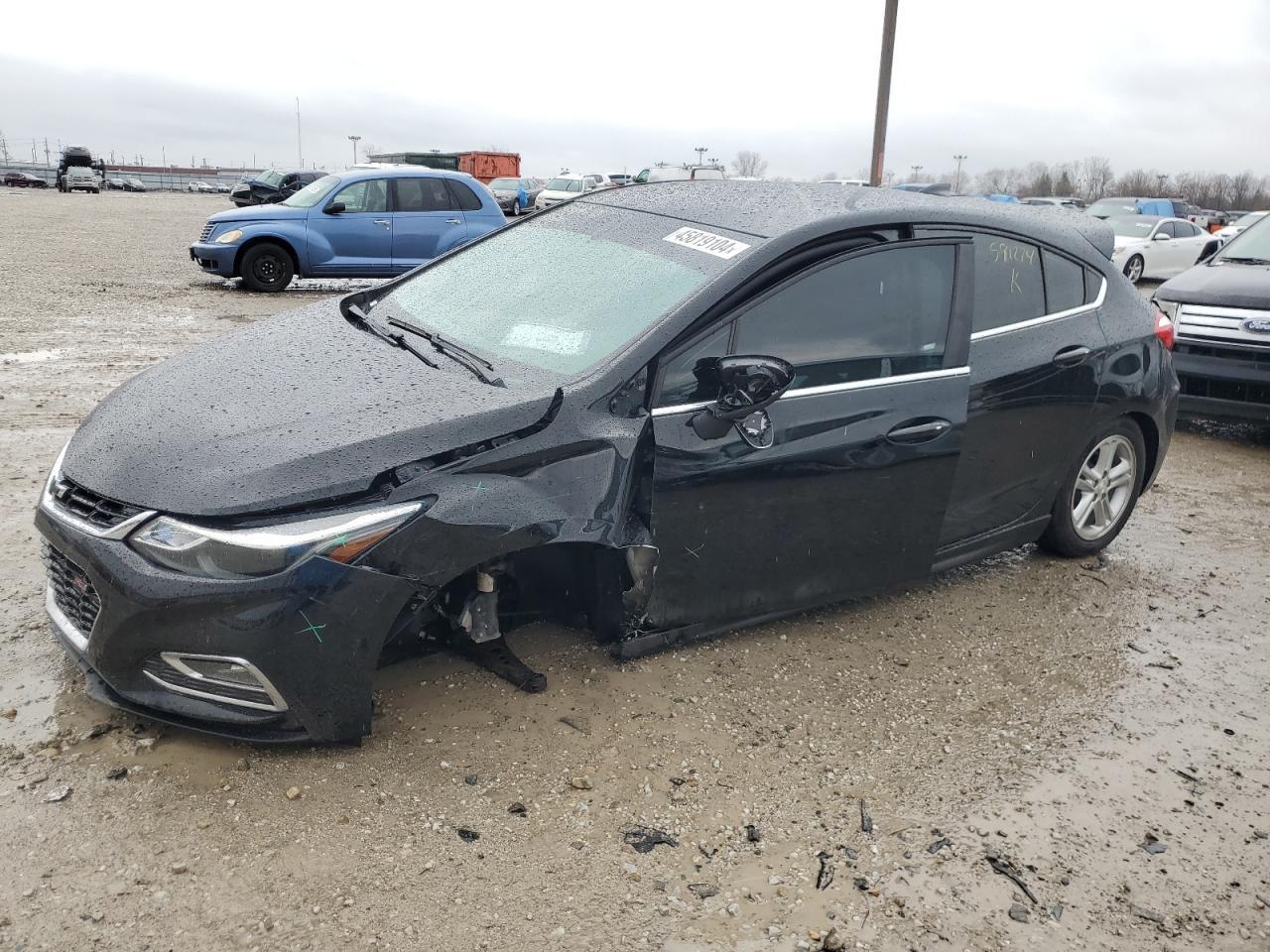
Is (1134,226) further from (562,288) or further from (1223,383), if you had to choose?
(562,288)

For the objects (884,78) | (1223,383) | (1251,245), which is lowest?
(1223,383)

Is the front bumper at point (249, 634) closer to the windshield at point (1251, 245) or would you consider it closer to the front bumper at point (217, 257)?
the windshield at point (1251, 245)

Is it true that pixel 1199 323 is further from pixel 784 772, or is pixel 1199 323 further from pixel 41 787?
pixel 41 787

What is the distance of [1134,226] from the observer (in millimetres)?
21094

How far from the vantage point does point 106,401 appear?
3484mm

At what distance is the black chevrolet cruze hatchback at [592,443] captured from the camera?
277cm

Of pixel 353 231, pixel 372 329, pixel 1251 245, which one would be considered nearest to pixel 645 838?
pixel 372 329

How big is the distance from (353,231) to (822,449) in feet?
37.4

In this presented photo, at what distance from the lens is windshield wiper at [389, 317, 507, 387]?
3270mm

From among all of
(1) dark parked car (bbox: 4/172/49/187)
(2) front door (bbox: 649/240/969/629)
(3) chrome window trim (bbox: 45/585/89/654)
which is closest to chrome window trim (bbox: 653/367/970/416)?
(2) front door (bbox: 649/240/969/629)

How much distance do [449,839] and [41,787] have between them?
109 centimetres

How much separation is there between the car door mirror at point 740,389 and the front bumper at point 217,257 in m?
11.5

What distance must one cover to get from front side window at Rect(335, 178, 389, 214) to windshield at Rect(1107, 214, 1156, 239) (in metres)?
14.3

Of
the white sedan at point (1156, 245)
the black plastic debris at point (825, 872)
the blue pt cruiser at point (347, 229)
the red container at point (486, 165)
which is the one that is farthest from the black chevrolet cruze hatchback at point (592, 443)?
the red container at point (486, 165)
